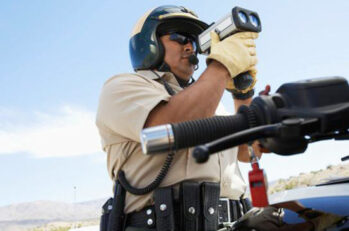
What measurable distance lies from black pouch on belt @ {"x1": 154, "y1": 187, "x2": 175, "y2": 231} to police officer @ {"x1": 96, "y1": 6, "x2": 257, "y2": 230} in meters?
0.02

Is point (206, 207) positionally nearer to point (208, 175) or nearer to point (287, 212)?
point (208, 175)

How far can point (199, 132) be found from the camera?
101 centimetres

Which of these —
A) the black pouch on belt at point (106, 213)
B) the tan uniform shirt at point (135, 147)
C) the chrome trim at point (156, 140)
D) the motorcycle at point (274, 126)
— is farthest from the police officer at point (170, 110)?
the chrome trim at point (156, 140)

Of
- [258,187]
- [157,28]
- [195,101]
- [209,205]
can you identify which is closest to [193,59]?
[157,28]

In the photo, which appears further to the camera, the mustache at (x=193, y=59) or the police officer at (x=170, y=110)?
the mustache at (x=193, y=59)

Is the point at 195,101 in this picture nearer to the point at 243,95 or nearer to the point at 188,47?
the point at 243,95

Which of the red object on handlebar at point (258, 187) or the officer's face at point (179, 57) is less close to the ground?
the officer's face at point (179, 57)

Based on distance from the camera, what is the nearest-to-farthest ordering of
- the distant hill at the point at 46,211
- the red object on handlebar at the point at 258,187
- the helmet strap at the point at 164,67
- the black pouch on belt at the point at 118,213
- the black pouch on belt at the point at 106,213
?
the red object on handlebar at the point at 258,187 → the black pouch on belt at the point at 118,213 → the black pouch on belt at the point at 106,213 → the helmet strap at the point at 164,67 → the distant hill at the point at 46,211

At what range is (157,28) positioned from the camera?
10.2 ft

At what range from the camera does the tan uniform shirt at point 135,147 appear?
224cm

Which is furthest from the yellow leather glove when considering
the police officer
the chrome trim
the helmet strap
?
the chrome trim

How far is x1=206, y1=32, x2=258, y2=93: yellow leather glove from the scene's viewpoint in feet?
6.91

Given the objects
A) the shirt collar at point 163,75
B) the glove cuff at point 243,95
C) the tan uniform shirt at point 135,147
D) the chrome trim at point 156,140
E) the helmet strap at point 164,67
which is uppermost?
the helmet strap at point 164,67

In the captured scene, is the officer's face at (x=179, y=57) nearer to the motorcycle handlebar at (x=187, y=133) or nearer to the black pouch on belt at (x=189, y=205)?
the black pouch on belt at (x=189, y=205)
